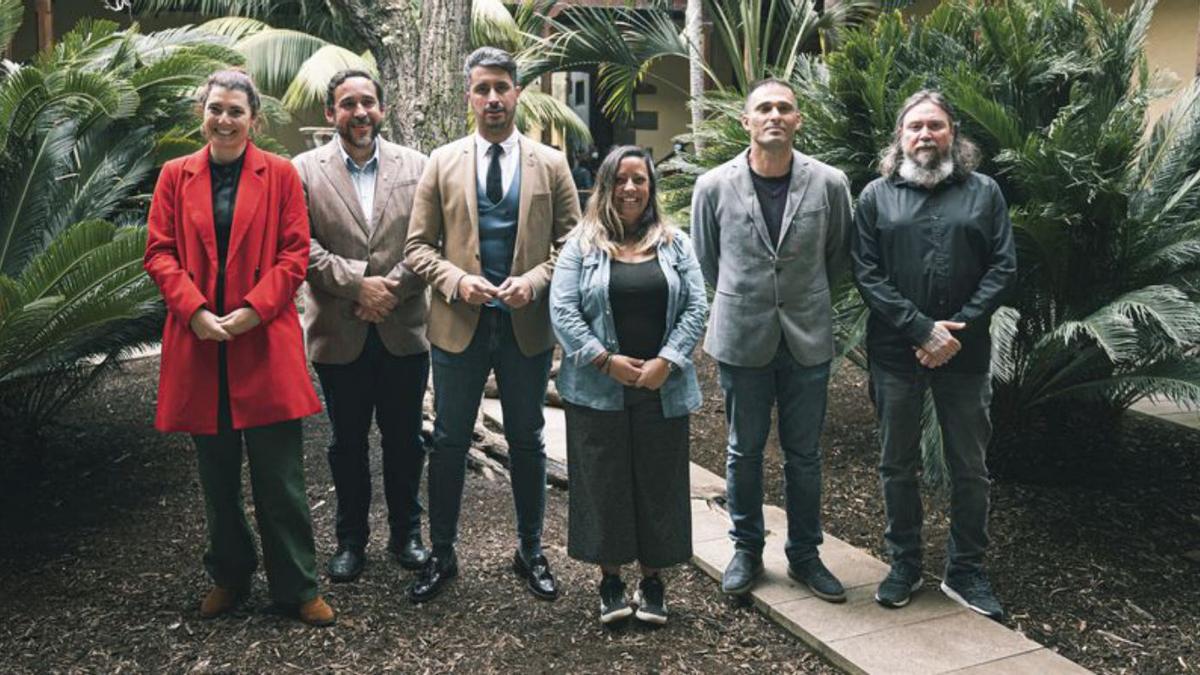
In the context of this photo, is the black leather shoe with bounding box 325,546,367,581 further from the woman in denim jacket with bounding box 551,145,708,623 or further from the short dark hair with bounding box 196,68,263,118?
the short dark hair with bounding box 196,68,263,118

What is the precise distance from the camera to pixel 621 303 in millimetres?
4277

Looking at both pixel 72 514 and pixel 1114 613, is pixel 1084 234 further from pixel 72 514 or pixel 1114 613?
pixel 72 514

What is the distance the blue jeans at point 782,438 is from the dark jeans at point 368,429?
128 cm

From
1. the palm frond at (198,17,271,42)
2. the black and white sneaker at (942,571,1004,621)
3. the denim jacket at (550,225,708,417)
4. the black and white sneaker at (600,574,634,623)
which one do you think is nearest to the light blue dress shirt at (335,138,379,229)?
the denim jacket at (550,225,708,417)

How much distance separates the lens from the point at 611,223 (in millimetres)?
4348

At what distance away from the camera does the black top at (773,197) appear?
4.55 metres

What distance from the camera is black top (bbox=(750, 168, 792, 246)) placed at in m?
4.55

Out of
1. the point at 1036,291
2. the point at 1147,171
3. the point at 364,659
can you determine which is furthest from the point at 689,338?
the point at 1147,171

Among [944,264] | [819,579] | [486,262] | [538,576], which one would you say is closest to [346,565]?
[538,576]

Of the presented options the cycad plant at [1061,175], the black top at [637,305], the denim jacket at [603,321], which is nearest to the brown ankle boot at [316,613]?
the denim jacket at [603,321]

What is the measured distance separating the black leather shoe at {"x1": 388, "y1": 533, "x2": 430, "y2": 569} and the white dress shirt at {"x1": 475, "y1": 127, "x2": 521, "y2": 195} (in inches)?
60.0

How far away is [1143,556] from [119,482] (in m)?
4.98

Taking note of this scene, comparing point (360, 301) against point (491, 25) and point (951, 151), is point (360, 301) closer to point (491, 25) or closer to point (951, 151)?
→ point (951, 151)

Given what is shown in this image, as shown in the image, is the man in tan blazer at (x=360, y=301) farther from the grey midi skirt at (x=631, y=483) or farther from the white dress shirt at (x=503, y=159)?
the grey midi skirt at (x=631, y=483)
